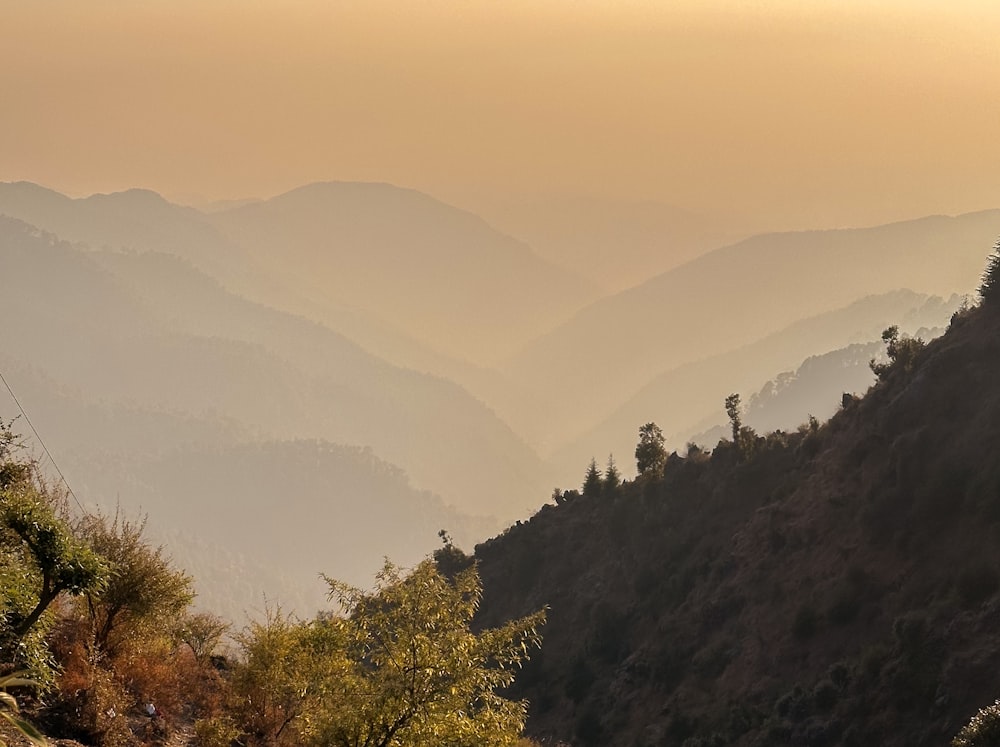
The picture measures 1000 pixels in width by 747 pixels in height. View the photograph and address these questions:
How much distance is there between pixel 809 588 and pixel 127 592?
33571 millimetres

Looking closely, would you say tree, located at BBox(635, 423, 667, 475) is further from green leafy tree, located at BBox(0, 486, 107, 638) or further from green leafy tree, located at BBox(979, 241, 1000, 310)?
Answer: green leafy tree, located at BBox(0, 486, 107, 638)

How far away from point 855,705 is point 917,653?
3.28 m

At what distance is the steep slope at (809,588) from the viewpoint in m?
35.5

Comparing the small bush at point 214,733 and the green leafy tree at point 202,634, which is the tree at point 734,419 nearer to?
the green leafy tree at point 202,634

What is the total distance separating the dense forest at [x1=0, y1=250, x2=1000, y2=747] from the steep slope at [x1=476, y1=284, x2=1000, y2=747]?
0.13 metres

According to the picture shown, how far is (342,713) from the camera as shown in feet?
52.4

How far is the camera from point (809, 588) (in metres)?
44.1

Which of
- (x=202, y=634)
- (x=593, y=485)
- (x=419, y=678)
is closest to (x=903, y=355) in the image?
(x=593, y=485)

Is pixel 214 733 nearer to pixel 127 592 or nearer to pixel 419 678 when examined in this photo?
pixel 127 592

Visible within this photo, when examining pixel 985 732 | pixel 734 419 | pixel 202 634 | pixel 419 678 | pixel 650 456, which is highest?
pixel 734 419

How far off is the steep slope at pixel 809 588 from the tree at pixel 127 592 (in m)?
26.0

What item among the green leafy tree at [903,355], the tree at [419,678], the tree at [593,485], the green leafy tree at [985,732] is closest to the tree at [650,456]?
the tree at [593,485]

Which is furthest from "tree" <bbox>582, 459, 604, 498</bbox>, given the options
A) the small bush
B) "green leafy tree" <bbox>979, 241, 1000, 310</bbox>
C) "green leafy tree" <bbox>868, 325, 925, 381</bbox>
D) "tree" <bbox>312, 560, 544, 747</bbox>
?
"tree" <bbox>312, 560, 544, 747</bbox>

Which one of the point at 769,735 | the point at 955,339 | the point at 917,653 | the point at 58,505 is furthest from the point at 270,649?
the point at 955,339
